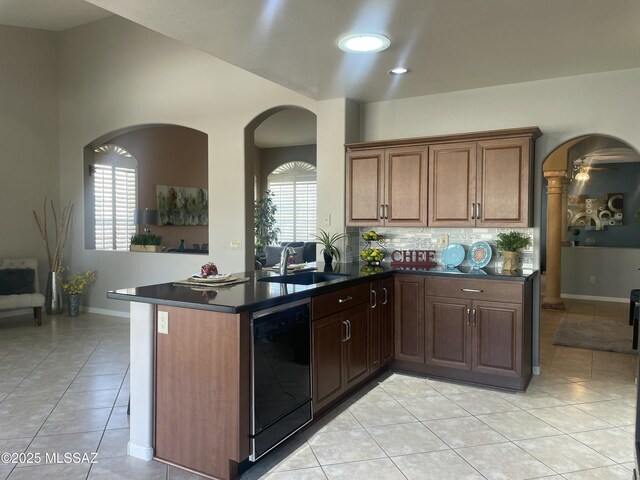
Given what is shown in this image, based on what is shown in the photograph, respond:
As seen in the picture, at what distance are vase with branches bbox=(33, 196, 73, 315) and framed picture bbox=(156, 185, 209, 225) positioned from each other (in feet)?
5.12

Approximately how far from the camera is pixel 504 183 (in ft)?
13.0

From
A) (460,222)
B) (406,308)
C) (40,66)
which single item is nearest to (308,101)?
(460,222)

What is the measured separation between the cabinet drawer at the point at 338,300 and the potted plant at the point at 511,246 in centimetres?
127

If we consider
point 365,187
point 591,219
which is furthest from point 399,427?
point 591,219

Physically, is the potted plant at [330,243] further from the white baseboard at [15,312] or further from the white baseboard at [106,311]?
the white baseboard at [15,312]

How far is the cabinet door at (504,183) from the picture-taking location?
390 cm

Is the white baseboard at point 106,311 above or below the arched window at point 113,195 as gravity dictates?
below

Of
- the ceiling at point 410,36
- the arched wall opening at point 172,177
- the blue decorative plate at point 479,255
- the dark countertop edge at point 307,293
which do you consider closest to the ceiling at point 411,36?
the ceiling at point 410,36

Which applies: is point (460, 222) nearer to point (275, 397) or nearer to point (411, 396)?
point (411, 396)

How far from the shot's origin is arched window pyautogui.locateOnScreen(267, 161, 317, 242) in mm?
11195

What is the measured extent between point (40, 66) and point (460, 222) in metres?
6.20

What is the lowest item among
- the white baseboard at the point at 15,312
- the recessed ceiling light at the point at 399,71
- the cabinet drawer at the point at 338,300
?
the white baseboard at the point at 15,312

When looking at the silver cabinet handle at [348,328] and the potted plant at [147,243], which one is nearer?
the silver cabinet handle at [348,328]

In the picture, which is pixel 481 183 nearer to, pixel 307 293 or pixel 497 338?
pixel 497 338
